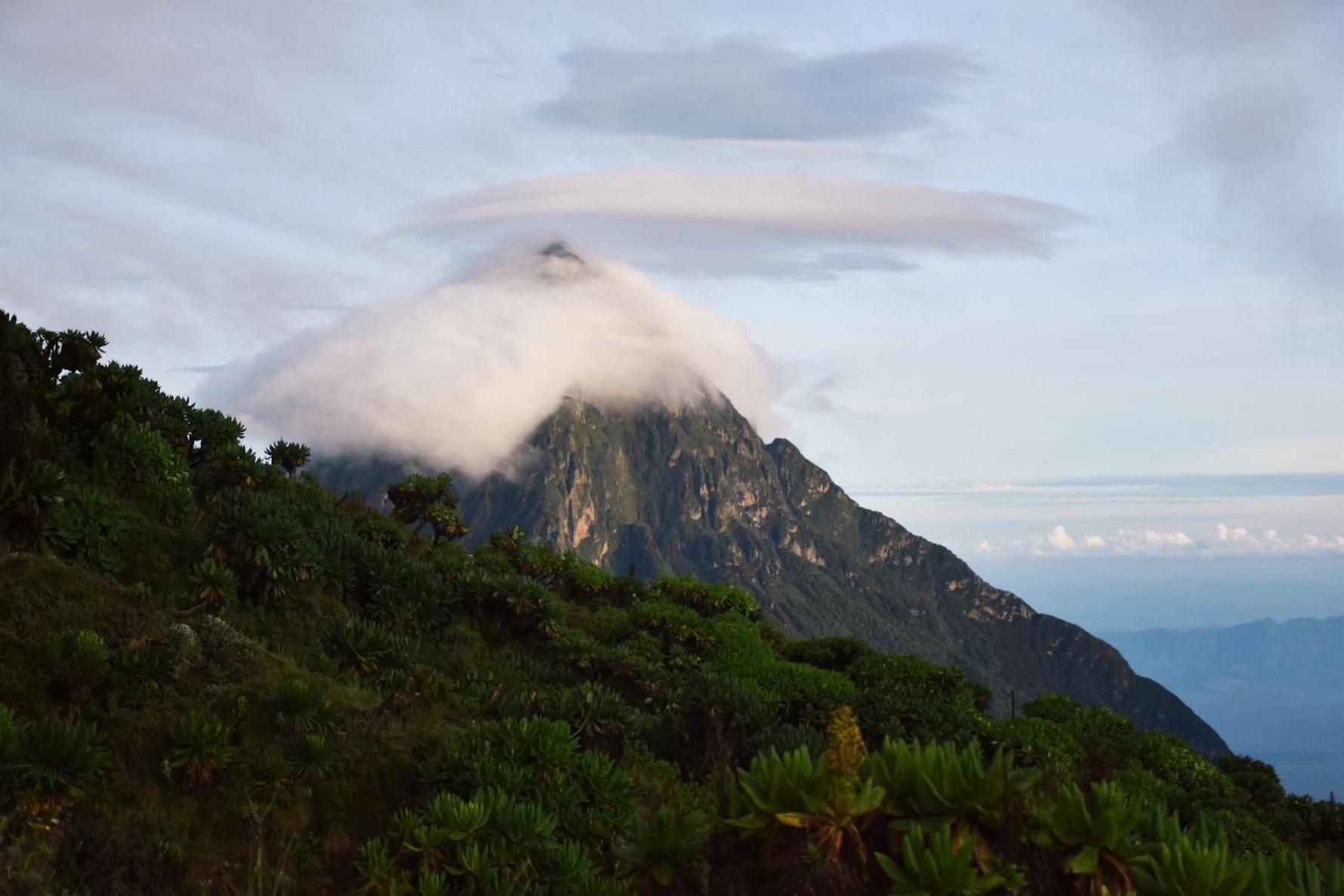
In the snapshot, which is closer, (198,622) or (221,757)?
(221,757)

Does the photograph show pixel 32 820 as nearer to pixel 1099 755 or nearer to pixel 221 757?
pixel 221 757

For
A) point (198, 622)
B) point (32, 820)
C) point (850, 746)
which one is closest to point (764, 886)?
point (850, 746)

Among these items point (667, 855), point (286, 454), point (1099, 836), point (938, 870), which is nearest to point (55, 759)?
point (667, 855)

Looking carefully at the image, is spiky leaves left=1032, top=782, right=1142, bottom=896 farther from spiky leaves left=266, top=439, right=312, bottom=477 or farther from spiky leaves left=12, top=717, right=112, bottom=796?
spiky leaves left=266, top=439, right=312, bottom=477

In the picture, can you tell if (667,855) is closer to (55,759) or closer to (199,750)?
(55,759)

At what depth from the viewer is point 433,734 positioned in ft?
55.7

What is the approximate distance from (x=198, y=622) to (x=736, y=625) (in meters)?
19.7

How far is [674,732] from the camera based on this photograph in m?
22.4

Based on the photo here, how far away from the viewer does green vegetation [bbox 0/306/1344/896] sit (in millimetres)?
5066

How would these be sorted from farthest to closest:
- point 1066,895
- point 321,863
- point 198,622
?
point 198,622 < point 321,863 < point 1066,895

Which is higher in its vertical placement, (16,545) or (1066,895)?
(16,545)

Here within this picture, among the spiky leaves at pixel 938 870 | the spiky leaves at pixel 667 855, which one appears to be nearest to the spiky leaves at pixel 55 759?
the spiky leaves at pixel 667 855

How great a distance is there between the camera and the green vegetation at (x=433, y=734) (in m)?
5.07

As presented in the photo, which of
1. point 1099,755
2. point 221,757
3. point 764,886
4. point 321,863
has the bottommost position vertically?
point 321,863
